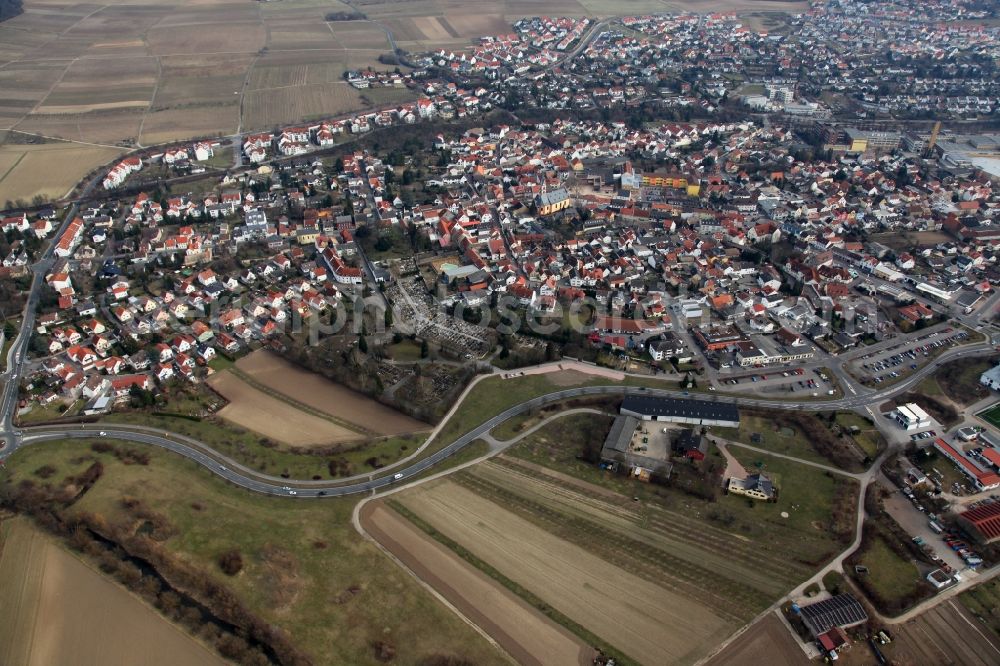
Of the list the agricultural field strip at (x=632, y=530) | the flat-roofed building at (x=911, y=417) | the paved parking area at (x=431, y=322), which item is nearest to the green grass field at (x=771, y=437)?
the flat-roofed building at (x=911, y=417)

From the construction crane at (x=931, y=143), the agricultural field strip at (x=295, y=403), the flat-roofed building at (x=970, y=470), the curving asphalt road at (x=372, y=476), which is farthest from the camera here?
the construction crane at (x=931, y=143)

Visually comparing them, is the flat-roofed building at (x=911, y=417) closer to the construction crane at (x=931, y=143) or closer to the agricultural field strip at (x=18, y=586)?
the agricultural field strip at (x=18, y=586)

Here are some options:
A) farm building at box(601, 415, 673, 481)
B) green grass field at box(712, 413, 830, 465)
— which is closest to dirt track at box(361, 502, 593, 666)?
farm building at box(601, 415, 673, 481)

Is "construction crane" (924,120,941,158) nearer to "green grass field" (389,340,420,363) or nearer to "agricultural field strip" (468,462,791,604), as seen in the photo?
"green grass field" (389,340,420,363)

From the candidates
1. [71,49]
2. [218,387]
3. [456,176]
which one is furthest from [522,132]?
[71,49]

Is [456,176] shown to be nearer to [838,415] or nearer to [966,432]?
[838,415]

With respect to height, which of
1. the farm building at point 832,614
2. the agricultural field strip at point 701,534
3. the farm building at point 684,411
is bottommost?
the agricultural field strip at point 701,534
